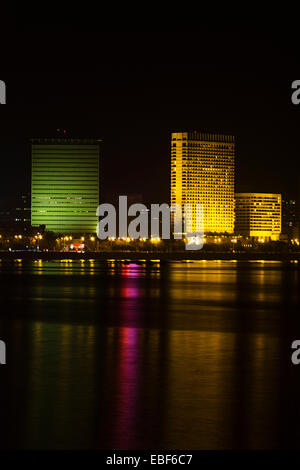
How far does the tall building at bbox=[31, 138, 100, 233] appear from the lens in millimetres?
193375

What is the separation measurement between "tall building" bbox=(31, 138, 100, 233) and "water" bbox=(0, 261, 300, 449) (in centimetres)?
16942

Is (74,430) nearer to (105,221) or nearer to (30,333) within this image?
(30,333)

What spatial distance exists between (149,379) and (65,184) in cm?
18471

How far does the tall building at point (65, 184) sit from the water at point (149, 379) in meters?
169

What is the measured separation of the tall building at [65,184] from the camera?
193 meters
